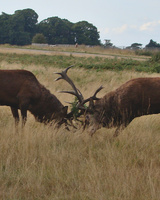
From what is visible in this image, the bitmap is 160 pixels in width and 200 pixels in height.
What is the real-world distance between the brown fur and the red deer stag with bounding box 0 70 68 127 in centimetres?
72

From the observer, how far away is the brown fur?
19.3ft

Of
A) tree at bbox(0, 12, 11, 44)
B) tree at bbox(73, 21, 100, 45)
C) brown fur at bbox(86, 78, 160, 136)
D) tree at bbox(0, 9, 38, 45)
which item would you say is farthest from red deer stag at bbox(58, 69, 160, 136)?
tree at bbox(73, 21, 100, 45)

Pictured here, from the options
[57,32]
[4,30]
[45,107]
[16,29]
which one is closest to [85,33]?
[57,32]

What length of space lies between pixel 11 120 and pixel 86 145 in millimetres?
2367

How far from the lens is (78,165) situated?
4.25m

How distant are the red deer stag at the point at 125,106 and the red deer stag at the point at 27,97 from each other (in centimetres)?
56

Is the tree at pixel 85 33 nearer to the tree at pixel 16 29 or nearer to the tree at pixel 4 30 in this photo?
the tree at pixel 16 29

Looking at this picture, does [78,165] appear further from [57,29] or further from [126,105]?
[57,29]

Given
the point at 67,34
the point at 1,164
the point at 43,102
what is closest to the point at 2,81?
the point at 43,102

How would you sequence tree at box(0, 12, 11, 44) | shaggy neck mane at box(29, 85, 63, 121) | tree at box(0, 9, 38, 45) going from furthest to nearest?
1. tree at box(0, 12, 11, 44)
2. tree at box(0, 9, 38, 45)
3. shaggy neck mane at box(29, 85, 63, 121)

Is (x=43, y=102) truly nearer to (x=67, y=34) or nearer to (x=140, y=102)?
(x=140, y=102)

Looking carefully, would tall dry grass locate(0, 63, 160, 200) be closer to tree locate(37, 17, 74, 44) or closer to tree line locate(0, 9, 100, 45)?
tree line locate(0, 9, 100, 45)

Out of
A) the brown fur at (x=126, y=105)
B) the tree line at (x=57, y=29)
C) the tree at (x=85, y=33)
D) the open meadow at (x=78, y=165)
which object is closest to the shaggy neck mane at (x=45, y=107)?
the open meadow at (x=78, y=165)

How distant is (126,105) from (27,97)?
1.97 meters
